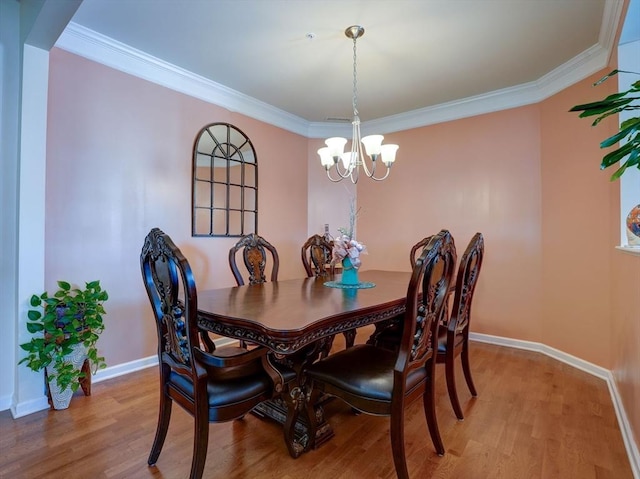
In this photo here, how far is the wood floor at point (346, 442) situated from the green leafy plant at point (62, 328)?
0.28m

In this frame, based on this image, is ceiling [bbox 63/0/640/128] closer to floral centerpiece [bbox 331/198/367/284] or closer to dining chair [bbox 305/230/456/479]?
floral centerpiece [bbox 331/198/367/284]

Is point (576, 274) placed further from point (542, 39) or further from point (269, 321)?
point (269, 321)

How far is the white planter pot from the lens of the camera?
6.84 ft

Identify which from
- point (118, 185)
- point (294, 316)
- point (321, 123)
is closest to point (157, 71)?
point (118, 185)

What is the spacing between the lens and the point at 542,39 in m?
2.50

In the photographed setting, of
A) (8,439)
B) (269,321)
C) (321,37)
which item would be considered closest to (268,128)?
(321,37)

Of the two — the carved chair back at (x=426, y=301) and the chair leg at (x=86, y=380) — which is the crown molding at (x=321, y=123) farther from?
the chair leg at (x=86, y=380)

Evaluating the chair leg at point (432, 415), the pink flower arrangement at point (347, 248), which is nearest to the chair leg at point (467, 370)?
the chair leg at point (432, 415)

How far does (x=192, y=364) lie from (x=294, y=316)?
449mm

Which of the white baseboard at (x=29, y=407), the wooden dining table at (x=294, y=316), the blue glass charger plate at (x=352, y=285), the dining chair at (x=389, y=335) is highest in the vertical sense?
the blue glass charger plate at (x=352, y=285)

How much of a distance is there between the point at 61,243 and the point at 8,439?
1218 mm

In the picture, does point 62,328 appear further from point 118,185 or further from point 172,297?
point 172,297

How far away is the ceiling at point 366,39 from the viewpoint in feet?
7.07

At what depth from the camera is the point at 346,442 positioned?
5.85 feet
